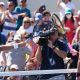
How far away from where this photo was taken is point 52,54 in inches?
288

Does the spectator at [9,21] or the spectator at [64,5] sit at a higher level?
the spectator at [64,5]

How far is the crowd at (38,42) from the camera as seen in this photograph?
7.25m

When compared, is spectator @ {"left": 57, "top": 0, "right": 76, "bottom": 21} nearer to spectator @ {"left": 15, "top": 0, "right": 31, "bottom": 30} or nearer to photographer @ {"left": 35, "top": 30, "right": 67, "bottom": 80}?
spectator @ {"left": 15, "top": 0, "right": 31, "bottom": 30}

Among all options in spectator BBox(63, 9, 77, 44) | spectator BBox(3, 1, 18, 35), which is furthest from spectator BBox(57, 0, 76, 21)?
spectator BBox(3, 1, 18, 35)

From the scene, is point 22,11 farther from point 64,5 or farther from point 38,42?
point 38,42

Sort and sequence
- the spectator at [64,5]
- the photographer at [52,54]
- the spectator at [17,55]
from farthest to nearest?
the spectator at [64,5] < the spectator at [17,55] < the photographer at [52,54]

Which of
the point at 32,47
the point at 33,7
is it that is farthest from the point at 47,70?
the point at 33,7

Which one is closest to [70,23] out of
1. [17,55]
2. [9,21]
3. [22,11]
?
[22,11]

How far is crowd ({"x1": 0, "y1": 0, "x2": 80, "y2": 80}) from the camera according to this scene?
7.25 meters

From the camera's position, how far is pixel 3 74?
23.2 ft

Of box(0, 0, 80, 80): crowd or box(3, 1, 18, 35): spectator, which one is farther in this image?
box(3, 1, 18, 35): spectator

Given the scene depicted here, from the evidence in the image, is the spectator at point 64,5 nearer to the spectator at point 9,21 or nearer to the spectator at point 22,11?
the spectator at point 22,11

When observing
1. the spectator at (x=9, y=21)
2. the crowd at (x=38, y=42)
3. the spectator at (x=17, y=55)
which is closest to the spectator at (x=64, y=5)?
the crowd at (x=38, y=42)

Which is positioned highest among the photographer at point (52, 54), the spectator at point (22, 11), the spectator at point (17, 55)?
the spectator at point (22, 11)
